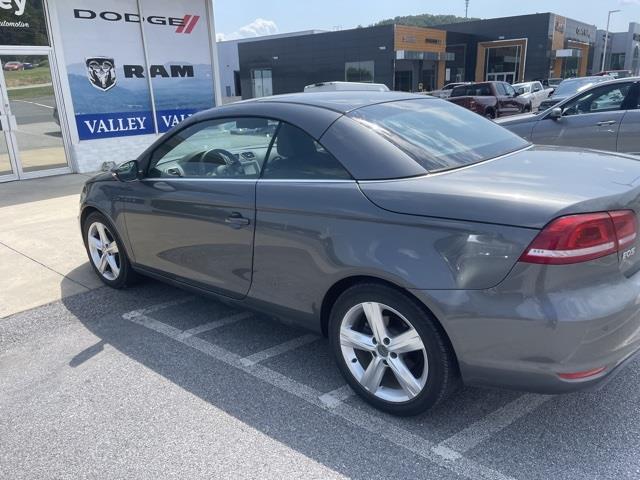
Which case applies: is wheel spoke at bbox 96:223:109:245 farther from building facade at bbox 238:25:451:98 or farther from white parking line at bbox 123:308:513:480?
building facade at bbox 238:25:451:98

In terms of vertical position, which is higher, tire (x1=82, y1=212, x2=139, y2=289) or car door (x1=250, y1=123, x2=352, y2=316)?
car door (x1=250, y1=123, x2=352, y2=316)

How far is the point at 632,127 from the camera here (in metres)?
7.04

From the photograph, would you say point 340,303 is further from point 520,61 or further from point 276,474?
point 520,61

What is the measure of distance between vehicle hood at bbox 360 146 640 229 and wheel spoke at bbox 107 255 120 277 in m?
2.71

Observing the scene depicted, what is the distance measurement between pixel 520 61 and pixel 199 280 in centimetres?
5711

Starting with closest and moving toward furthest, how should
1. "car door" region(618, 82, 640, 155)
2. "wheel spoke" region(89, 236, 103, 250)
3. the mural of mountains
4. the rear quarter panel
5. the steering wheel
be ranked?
the rear quarter panel, the steering wheel, "wheel spoke" region(89, 236, 103, 250), "car door" region(618, 82, 640, 155), the mural of mountains

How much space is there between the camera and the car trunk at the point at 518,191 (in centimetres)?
228

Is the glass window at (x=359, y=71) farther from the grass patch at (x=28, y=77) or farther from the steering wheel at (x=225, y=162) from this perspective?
the steering wheel at (x=225, y=162)

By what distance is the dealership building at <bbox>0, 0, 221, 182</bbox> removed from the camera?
9711 mm

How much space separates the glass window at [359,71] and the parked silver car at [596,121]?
38594mm

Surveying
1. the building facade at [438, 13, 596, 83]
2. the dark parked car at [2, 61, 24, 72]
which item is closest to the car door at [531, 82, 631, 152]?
the dark parked car at [2, 61, 24, 72]

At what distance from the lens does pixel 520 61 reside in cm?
5381

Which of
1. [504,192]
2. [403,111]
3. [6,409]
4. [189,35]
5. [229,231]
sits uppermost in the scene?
[189,35]

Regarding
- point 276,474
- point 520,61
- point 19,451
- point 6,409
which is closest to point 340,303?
point 276,474
